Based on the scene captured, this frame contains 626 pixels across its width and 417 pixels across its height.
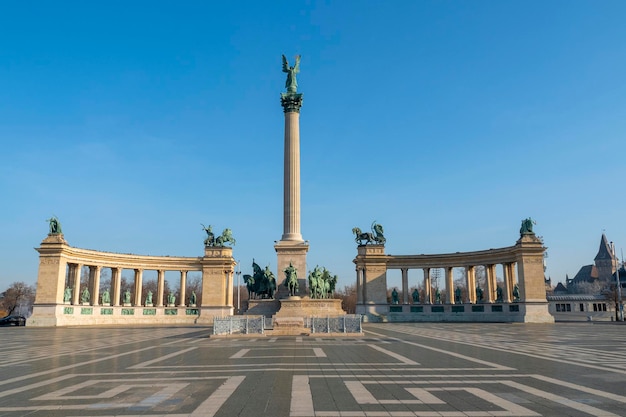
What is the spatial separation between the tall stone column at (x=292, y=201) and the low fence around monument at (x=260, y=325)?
60.3 feet

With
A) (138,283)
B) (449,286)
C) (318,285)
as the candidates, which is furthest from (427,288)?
(138,283)

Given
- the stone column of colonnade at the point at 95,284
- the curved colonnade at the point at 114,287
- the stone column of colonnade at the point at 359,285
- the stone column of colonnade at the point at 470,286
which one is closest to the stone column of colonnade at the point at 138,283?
the curved colonnade at the point at 114,287

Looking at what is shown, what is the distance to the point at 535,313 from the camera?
67.9 meters

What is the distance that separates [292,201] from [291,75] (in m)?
19.0

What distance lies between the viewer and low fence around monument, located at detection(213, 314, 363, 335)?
35031 mm

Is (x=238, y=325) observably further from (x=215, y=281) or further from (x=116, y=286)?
(x=116, y=286)

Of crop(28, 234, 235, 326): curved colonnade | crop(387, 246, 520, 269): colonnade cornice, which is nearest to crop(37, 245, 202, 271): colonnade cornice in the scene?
crop(28, 234, 235, 326): curved colonnade

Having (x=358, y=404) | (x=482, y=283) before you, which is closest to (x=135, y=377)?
(x=358, y=404)

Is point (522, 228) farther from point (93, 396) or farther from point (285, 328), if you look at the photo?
point (93, 396)

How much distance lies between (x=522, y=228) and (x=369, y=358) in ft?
199

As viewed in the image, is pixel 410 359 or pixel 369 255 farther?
pixel 369 255

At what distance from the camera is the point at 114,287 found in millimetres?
78625

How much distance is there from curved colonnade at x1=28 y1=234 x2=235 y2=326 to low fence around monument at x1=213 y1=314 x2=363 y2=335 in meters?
41.9

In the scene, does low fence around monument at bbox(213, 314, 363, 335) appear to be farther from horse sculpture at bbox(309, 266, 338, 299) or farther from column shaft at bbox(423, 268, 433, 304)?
column shaft at bbox(423, 268, 433, 304)
